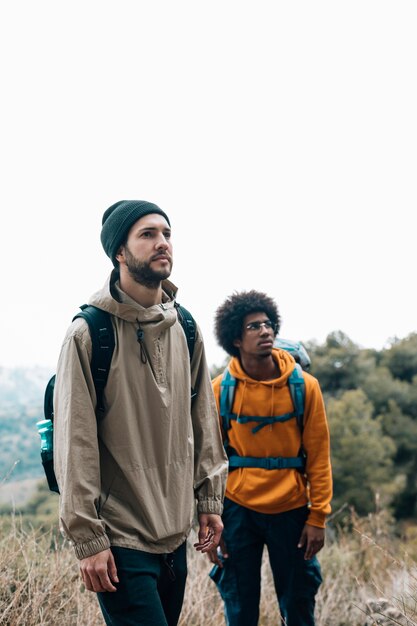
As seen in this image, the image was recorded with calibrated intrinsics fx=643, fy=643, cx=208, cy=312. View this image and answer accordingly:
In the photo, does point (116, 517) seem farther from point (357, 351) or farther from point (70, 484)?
point (357, 351)

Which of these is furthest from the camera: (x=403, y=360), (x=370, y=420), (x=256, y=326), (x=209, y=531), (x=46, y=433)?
(x=403, y=360)

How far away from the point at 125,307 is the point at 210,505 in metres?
0.93

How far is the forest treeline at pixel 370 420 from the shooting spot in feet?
82.5

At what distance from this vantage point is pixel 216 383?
3.99 meters

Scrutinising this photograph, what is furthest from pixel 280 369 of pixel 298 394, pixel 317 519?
pixel 317 519

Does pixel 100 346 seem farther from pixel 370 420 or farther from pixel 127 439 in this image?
pixel 370 420

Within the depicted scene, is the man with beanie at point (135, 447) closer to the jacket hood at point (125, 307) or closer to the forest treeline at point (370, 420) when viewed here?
the jacket hood at point (125, 307)

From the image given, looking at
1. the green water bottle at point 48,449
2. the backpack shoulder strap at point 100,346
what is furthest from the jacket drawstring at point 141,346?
the green water bottle at point 48,449

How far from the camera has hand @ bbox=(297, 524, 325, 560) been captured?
3547mm

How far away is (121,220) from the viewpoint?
2.59 m

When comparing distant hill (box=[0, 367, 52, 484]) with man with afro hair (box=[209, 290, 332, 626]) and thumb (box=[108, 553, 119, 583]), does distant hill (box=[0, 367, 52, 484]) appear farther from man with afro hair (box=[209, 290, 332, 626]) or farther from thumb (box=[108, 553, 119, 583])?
thumb (box=[108, 553, 119, 583])

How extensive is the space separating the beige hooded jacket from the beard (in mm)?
89

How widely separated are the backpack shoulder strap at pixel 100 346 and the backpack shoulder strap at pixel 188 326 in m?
0.46

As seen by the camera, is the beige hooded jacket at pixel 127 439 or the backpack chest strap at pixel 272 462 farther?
the backpack chest strap at pixel 272 462
